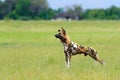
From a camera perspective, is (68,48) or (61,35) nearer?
(61,35)

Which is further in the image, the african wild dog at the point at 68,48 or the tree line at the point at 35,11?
the tree line at the point at 35,11

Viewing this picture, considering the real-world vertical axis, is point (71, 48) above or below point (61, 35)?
below

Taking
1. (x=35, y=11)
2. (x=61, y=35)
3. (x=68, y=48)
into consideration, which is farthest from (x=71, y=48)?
(x=35, y=11)

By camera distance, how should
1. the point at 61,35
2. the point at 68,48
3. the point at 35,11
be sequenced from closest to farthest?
the point at 61,35 < the point at 68,48 < the point at 35,11

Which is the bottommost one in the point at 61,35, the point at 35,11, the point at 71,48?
the point at 35,11

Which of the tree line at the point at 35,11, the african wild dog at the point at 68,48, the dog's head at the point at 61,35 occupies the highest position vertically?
the dog's head at the point at 61,35

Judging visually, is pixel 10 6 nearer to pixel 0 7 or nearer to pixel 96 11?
pixel 0 7

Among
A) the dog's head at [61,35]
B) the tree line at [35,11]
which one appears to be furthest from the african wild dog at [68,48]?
the tree line at [35,11]

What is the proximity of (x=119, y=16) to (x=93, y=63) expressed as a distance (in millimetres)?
103362

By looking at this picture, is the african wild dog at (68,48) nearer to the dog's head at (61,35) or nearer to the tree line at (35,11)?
the dog's head at (61,35)

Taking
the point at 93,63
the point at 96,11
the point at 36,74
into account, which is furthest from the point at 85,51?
the point at 96,11

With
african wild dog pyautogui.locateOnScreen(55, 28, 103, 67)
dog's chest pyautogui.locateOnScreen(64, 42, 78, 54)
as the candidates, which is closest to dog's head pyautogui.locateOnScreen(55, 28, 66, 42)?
african wild dog pyautogui.locateOnScreen(55, 28, 103, 67)

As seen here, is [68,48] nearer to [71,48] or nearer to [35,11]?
[71,48]

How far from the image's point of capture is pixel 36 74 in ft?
43.6
